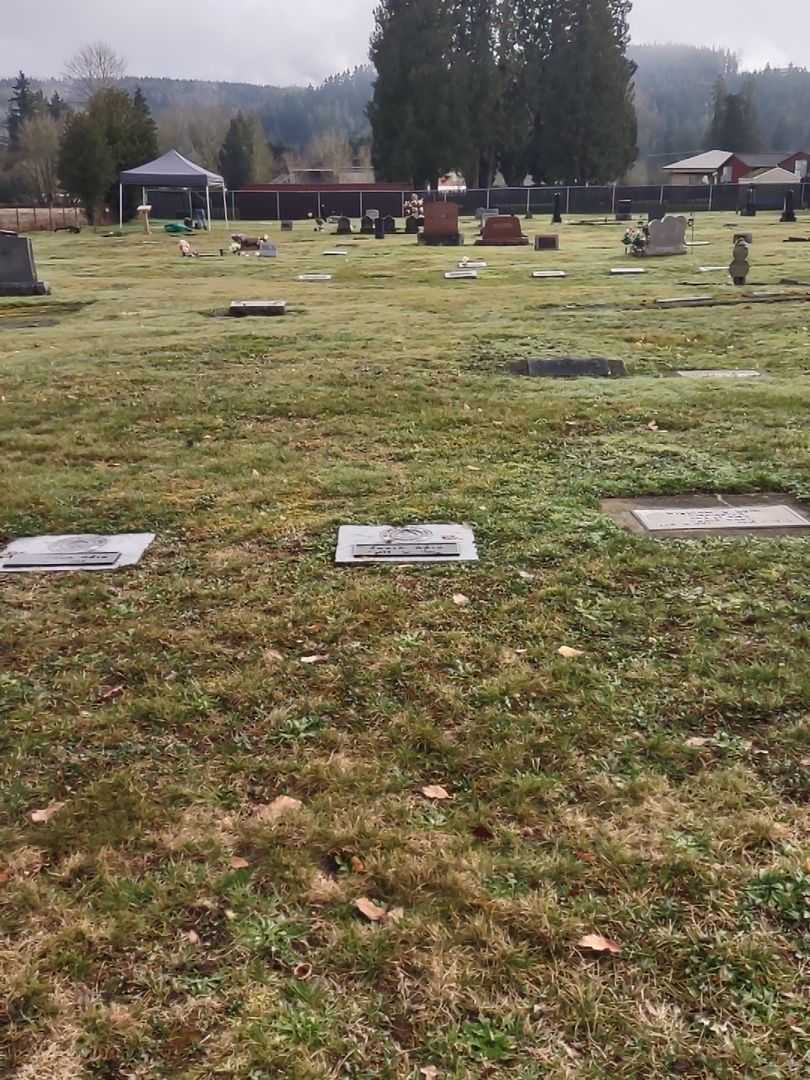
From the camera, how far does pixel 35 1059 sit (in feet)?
6.54

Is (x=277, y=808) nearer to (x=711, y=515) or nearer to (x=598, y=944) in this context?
(x=598, y=944)

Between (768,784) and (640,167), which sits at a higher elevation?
(640,167)

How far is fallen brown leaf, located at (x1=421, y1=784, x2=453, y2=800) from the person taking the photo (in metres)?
2.84

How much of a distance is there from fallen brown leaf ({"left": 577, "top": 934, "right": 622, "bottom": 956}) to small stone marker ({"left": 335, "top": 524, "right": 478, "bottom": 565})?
2478mm

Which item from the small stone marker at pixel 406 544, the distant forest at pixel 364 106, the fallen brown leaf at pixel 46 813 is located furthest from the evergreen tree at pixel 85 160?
the distant forest at pixel 364 106

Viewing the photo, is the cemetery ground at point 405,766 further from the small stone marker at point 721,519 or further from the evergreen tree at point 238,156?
the evergreen tree at point 238,156

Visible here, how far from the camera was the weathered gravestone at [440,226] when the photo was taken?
2967 cm

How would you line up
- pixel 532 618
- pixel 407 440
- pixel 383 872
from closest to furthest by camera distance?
pixel 383 872, pixel 532 618, pixel 407 440

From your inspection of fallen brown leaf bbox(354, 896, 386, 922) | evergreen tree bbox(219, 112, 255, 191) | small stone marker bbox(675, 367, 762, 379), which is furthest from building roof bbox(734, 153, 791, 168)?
fallen brown leaf bbox(354, 896, 386, 922)

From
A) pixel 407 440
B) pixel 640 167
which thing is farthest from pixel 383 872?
pixel 640 167

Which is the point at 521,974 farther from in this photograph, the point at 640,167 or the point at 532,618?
the point at 640,167

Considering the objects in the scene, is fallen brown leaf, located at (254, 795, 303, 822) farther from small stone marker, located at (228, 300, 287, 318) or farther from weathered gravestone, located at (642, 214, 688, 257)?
weathered gravestone, located at (642, 214, 688, 257)

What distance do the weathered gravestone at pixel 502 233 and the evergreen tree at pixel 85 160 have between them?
21386 mm

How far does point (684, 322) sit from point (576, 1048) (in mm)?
11747
